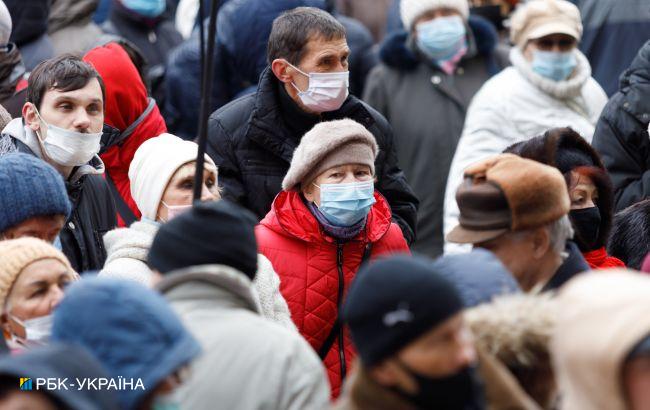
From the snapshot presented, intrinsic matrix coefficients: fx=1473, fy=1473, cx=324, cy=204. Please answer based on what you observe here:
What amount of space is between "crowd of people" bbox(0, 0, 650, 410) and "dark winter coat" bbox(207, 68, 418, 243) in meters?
0.01

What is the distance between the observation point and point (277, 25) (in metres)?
7.43

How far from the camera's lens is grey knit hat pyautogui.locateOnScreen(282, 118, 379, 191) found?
6512mm

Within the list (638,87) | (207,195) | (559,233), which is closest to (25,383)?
(559,233)

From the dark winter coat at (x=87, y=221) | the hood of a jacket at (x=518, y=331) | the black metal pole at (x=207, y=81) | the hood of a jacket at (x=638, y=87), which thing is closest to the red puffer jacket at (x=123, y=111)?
the dark winter coat at (x=87, y=221)

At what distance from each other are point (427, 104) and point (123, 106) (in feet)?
8.19

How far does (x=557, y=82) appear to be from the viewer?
897cm

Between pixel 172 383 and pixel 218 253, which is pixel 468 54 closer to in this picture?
pixel 218 253

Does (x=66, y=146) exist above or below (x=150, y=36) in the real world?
above

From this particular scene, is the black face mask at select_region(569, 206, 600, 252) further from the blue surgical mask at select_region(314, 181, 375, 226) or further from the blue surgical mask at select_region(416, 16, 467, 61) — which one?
the blue surgical mask at select_region(416, 16, 467, 61)

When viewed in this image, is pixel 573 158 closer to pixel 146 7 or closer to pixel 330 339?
pixel 330 339

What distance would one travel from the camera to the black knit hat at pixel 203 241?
4.69 meters

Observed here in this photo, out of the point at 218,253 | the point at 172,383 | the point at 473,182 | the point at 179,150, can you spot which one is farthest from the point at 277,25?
the point at 172,383

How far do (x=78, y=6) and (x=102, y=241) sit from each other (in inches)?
125

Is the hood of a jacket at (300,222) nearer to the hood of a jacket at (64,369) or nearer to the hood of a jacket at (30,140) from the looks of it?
the hood of a jacket at (30,140)
